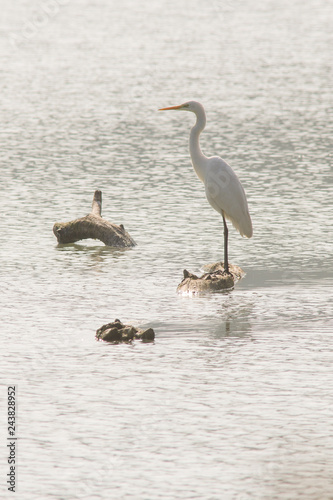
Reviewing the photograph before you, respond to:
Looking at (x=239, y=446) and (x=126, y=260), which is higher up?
(x=126, y=260)

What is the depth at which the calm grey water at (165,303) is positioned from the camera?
7.71 metres

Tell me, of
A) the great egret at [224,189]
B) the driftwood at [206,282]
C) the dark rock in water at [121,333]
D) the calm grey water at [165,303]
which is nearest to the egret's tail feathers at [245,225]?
the great egret at [224,189]

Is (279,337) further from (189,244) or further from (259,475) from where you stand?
(189,244)

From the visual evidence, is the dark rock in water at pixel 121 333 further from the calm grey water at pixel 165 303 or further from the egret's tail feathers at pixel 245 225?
the egret's tail feathers at pixel 245 225

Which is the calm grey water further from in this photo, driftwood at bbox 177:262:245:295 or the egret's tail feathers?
the egret's tail feathers

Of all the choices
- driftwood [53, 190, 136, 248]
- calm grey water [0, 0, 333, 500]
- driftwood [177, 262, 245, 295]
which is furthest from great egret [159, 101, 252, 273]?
driftwood [53, 190, 136, 248]

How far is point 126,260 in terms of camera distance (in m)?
13.8

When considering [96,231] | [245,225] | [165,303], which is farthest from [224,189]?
[96,231]

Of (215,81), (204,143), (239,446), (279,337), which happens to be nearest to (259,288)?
(279,337)

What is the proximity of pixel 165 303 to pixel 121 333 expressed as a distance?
1386 mm

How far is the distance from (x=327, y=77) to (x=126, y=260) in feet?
68.0

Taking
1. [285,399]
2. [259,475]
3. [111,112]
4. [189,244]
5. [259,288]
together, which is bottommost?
[259,475]

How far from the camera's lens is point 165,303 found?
11.7 metres

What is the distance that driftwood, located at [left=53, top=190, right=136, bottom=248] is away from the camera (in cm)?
1437
